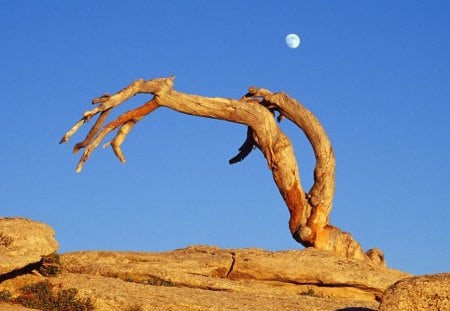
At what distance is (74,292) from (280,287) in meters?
8.72

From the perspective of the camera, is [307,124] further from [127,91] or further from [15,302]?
[15,302]

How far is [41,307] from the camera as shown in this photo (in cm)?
2197

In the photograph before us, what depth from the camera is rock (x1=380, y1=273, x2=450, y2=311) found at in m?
18.3

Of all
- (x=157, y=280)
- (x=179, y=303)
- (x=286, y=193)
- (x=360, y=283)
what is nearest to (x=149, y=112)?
(x=286, y=193)

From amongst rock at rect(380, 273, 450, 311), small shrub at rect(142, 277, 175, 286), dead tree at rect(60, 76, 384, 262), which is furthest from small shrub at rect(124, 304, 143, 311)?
dead tree at rect(60, 76, 384, 262)

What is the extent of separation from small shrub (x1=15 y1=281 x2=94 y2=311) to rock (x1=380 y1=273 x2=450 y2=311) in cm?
784

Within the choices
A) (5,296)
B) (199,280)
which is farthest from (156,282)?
(5,296)

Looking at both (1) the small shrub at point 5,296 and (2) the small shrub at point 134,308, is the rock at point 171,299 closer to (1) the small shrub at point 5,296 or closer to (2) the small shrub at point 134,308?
(2) the small shrub at point 134,308

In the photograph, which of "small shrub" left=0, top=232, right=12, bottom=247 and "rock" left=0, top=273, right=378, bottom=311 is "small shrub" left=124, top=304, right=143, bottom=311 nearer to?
"rock" left=0, top=273, right=378, bottom=311

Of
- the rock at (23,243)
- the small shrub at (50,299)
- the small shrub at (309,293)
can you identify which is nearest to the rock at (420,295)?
the small shrub at (50,299)

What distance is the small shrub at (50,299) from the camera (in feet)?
72.0

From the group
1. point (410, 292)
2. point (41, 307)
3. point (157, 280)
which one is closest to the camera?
point (410, 292)

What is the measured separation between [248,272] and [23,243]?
8.61 meters

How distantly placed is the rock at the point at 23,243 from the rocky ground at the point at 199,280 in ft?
0.09
